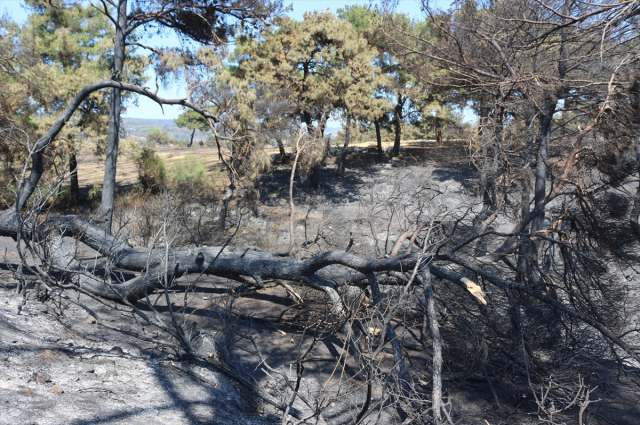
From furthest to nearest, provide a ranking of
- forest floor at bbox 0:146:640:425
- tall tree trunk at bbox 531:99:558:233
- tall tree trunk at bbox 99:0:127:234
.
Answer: tall tree trunk at bbox 99:0:127:234
tall tree trunk at bbox 531:99:558:233
forest floor at bbox 0:146:640:425

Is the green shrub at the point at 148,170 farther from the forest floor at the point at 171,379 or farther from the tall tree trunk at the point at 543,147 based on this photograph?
the tall tree trunk at the point at 543,147

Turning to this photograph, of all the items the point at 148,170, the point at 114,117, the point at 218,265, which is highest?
the point at 114,117

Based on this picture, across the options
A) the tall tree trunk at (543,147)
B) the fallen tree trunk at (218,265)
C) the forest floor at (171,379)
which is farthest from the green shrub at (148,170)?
the tall tree trunk at (543,147)

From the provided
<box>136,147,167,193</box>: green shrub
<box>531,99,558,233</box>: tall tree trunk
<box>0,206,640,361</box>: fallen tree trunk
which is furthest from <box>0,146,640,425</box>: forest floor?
<box>136,147,167,193</box>: green shrub

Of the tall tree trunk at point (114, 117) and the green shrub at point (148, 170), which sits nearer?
the tall tree trunk at point (114, 117)

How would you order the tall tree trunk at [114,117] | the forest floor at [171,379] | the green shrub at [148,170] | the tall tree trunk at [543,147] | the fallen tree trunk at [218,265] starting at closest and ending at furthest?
the forest floor at [171,379] → the fallen tree trunk at [218,265] → the tall tree trunk at [543,147] → the tall tree trunk at [114,117] → the green shrub at [148,170]

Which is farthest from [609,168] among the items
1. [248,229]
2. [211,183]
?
[211,183]

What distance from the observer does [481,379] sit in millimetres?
5914

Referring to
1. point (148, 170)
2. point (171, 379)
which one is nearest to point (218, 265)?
point (171, 379)

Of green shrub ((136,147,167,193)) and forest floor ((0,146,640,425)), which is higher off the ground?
green shrub ((136,147,167,193))

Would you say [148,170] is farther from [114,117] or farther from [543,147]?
[543,147]

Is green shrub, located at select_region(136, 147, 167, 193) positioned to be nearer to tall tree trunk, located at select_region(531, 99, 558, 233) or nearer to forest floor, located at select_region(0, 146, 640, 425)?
forest floor, located at select_region(0, 146, 640, 425)

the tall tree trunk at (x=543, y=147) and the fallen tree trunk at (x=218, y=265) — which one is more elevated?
the tall tree trunk at (x=543, y=147)

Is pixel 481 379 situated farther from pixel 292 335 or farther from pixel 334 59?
pixel 334 59
